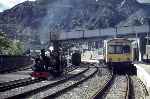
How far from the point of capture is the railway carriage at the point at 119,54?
35469 millimetres

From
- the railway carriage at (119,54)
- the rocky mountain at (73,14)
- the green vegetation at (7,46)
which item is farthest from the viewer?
the rocky mountain at (73,14)


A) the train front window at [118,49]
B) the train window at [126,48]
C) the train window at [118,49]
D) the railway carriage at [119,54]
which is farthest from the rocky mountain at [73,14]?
the train window at [126,48]

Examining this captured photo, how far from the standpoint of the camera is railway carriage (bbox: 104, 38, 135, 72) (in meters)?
35.5

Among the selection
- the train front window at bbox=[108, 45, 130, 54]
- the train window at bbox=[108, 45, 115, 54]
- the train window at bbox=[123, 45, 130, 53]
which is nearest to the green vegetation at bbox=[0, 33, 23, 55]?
the train window at bbox=[108, 45, 115, 54]

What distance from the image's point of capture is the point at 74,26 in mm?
147000

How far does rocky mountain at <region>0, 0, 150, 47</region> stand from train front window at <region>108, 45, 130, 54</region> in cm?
7290

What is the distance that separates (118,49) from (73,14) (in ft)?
408

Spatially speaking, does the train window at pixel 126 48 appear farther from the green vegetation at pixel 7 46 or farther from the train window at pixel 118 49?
the green vegetation at pixel 7 46

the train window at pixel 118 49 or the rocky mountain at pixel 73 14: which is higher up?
the rocky mountain at pixel 73 14

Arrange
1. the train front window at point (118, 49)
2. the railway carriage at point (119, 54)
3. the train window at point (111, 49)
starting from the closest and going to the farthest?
the railway carriage at point (119, 54) < the train front window at point (118, 49) < the train window at point (111, 49)

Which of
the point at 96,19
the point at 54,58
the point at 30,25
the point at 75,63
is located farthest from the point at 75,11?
the point at 54,58

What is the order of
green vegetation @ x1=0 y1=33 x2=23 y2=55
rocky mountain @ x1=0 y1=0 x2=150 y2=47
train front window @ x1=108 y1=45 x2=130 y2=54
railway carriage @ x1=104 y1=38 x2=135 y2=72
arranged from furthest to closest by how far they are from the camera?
rocky mountain @ x1=0 y1=0 x2=150 y2=47 → green vegetation @ x1=0 y1=33 x2=23 y2=55 → train front window @ x1=108 y1=45 x2=130 y2=54 → railway carriage @ x1=104 y1=38 x2=135 y2=72

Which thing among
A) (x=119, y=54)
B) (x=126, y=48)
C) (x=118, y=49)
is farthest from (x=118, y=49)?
(x=126, y=48)

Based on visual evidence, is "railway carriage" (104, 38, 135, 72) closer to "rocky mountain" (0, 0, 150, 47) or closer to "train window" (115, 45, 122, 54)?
"train window" (115, 45, 122, 54)
